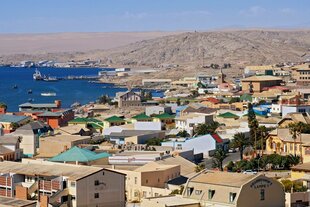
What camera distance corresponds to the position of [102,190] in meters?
25.0

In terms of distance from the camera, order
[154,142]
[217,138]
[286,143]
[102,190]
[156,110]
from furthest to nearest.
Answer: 1. [156,110]
2. [154,142]
3. [217,138]
4. [286,143]
5. [102,190]

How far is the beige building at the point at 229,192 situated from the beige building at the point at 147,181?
596 centimetres

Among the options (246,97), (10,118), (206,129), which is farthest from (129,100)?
(206,129)

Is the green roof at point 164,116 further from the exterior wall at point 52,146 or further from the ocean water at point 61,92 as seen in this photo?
the ocean water at point 61,92

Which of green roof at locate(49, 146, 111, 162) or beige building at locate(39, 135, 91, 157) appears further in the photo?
beige building at locate(39, 135, 91, 157)

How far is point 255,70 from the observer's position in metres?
110

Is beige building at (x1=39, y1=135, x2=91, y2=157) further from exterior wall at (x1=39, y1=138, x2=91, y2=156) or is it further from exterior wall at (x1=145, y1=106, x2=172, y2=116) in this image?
exterior wall at (x1=145, y1=106, x2=172, y2=116)

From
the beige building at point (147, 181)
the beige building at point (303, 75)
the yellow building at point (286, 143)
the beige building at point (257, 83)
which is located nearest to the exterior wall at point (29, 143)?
the yellow building at point (286, 143)

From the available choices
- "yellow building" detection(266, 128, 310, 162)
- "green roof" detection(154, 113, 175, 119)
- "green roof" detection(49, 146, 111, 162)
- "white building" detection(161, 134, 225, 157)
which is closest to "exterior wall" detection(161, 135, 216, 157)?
"white building" detection(161, 134, 225, 157)

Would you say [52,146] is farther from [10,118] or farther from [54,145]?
[10,118]

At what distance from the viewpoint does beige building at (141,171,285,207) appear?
20.6 meters

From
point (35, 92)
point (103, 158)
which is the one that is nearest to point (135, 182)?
point (103, 158)

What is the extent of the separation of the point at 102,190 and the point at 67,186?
106 cm

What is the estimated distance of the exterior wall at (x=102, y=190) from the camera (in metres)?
24.5
